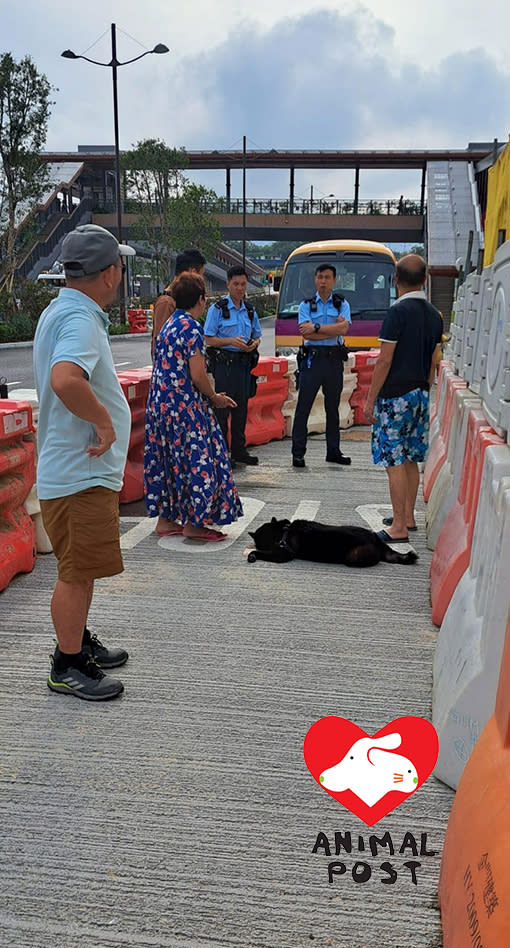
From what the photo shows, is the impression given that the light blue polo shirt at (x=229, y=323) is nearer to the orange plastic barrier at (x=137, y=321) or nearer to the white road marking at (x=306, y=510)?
the white road marking at (x=306, y=510)

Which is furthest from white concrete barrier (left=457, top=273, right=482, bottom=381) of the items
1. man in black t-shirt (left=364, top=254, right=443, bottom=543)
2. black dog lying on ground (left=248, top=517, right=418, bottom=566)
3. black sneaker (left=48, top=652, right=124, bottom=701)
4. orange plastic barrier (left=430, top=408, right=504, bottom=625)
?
black sneaker (left=48, top=652, right=124, bottom=701)

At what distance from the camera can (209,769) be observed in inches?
119

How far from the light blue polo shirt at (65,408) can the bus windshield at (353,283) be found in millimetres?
11076

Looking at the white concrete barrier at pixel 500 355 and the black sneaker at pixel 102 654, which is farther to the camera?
the black sneaker at pixel 102 654

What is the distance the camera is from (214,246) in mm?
54781

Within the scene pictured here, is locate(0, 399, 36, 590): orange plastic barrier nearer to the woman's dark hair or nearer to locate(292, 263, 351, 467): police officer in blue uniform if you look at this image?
the woman's dark hair

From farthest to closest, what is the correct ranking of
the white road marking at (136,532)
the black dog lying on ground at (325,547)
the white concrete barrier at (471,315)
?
the white road marking at (136,532) < the black dog lying on ground at (325,547) < the white concrete barrier at (471,315)

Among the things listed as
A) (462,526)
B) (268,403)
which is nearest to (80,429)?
(462,526)

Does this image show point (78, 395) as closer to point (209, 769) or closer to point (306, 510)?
point (209, 769)

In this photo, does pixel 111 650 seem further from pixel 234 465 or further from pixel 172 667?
pixel 234 465

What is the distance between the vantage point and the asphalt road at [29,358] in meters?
→ 17.1

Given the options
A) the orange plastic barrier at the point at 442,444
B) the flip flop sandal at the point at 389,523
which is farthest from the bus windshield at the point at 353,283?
the flip flop sandal at the point at 389,523

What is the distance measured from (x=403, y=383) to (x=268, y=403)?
462 cm

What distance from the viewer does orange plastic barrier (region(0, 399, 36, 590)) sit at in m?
4.91
